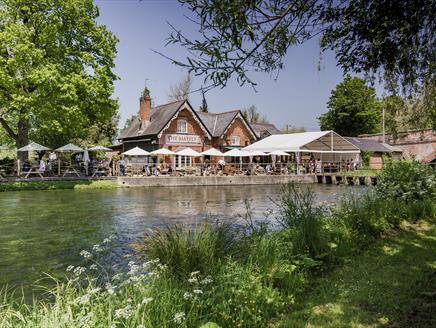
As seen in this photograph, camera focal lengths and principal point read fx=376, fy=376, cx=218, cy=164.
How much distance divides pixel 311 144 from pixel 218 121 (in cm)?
1139

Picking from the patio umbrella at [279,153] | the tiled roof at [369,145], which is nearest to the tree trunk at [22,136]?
the patio umbrella at [279,153]

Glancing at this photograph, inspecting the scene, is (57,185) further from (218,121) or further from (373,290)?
(373,290)

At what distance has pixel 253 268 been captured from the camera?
504 centimetres

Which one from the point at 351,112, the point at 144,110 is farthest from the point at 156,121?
the point at 351,112

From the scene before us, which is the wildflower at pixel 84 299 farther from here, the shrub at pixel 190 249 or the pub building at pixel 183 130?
the pub building at pixel 183 130

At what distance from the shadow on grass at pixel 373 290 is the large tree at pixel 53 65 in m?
21.3

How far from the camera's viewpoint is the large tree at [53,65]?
22562mm

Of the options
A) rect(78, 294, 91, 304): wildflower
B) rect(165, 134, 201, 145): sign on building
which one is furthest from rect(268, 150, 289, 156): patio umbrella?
rect(78, 294, 91, 304): wildflower

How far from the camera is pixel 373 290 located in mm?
4715

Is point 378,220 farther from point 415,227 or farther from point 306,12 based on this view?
point 306,12

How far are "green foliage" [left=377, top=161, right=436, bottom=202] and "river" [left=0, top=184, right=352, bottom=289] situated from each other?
1169 millimetres

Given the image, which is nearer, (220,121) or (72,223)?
(72,223)

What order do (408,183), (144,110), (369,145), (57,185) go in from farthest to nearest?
(369,145), (144,110), (57,185), (408,183)

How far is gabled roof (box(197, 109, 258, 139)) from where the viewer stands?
4181cm
